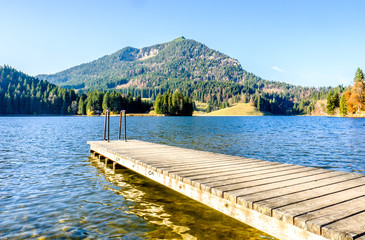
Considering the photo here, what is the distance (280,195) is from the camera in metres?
5.48

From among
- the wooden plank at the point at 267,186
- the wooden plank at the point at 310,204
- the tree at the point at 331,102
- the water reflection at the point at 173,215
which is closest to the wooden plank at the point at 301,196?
the wooden plank at the point at 310,204

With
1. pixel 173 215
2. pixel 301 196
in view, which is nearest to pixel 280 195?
pixel 301 196

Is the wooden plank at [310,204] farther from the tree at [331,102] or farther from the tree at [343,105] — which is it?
the tree at [331,102]

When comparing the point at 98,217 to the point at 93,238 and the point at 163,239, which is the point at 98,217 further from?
the point at 163,239

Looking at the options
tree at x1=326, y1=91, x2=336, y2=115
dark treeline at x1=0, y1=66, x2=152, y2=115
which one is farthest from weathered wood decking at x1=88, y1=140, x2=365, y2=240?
dark treeline at x1=0, y1=66, x2=152, y2=115

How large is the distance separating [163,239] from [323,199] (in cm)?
381

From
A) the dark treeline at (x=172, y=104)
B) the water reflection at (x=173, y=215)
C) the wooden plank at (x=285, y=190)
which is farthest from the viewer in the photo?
the dark treeline at (x=172, y=104)

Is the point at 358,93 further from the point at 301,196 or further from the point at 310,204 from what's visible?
the point at 310,204

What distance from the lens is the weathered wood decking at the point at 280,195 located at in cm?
409

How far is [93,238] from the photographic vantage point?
6410 mm

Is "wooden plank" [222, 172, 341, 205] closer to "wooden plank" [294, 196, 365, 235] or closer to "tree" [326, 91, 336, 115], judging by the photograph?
"wooden plank" [294, 196, 365, 235]

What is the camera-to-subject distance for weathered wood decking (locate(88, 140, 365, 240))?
409 centimetres

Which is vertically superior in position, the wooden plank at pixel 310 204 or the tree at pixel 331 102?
the tree at pixel 331 102

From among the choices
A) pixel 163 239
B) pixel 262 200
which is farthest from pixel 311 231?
pixel 163 239
